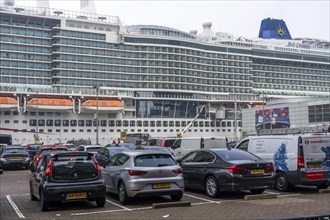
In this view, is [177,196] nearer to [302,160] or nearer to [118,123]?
[302,160]

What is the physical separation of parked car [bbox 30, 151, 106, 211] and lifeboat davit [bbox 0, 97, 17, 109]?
203 feet

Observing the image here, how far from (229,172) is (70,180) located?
4417 mm

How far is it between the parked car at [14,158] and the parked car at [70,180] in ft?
49.6

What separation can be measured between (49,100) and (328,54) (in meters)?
80.8

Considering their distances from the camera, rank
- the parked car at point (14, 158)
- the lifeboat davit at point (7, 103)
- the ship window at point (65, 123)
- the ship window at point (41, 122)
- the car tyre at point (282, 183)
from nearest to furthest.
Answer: the car tyre at point (282, 183), the parked car at point (14, 158), the lifeboat davit at point (7, 103), the ship window at point (41, 122), the ship window at point (65, 123)

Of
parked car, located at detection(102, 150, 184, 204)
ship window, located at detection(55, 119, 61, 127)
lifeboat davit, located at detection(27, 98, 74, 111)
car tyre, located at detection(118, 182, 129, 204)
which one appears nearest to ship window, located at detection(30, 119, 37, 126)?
lifeboat davit, located at detection(27, 98, 74, 111)

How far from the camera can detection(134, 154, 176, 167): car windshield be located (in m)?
10.9

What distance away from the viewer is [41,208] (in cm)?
1034

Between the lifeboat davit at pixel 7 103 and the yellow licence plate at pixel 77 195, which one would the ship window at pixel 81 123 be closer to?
the lifeboat davit at pixel 7 103

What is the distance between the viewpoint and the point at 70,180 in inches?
395

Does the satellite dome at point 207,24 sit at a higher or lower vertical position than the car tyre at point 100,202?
higher

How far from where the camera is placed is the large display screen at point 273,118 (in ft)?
247

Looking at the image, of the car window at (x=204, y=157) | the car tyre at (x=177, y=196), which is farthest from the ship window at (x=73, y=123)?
the car tyre at (x=177, y=196)

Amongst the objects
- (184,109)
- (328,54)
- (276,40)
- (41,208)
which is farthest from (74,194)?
(328,54)
